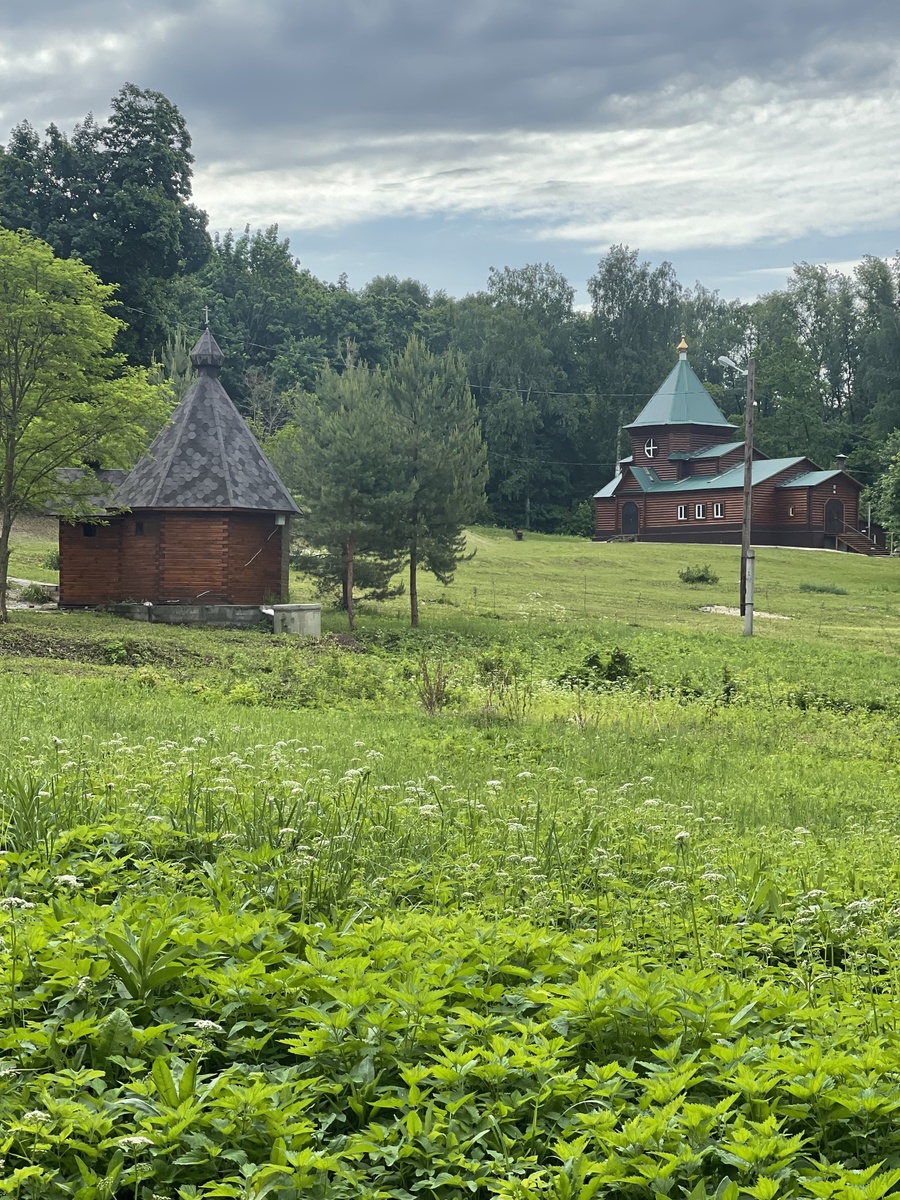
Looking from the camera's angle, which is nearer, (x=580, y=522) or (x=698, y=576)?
(x=698, y=576)

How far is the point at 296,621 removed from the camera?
91.7 feet

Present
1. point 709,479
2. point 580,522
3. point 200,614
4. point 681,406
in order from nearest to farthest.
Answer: point 200,614, point 709,479, point 681,406, point 580,522

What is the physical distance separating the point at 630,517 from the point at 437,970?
2687 inches

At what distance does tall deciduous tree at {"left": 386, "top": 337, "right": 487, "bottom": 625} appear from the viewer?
30734 millimetres

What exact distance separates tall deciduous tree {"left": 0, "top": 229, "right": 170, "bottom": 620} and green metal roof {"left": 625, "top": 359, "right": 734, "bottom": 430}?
50.5 m

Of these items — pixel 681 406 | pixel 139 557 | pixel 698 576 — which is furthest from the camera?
pixel 681 406

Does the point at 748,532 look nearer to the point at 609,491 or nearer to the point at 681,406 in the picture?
the point at 609,491

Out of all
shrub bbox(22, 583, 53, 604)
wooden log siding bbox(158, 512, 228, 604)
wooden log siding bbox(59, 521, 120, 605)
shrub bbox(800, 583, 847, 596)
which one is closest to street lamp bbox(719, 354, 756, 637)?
shrub bbox(800, 583, 847, 596)

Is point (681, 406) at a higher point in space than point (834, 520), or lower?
higher

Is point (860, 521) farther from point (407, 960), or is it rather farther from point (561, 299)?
point (407, 960)

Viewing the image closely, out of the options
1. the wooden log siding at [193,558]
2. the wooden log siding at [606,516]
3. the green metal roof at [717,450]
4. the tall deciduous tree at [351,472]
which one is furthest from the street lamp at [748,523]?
the wooden log siding at [606,516]

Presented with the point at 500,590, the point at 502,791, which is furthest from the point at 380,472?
the point at 502,791

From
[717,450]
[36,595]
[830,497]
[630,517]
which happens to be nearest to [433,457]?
[36,595]

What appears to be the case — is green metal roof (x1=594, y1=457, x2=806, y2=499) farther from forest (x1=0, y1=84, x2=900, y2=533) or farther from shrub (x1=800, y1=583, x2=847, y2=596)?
shrub (x1=800, y1=583, x2=847, y2=596)
